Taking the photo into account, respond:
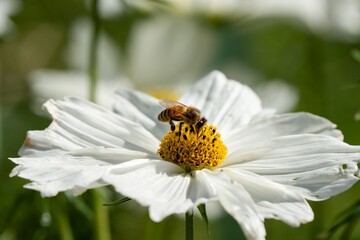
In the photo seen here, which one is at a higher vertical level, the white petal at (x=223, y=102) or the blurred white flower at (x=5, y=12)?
the blurred white flower at (x=5, y=12)

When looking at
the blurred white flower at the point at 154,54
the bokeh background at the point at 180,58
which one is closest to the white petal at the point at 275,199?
the bokeh background at the point at 180,58

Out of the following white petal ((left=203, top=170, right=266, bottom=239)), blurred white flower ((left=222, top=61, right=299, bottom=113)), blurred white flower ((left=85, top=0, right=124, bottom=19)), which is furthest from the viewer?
blurred white flower ((left=85, top=0, right=124, bottom=19))

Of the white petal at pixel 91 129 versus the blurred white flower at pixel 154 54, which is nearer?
the white petal at pixel 91 129

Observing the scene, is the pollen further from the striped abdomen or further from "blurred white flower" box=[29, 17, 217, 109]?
"blurred white flower" box=[29, 17, 217, 109]

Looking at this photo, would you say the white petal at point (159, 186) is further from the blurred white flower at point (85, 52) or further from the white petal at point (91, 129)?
the blurred white flower at point (85, 52)

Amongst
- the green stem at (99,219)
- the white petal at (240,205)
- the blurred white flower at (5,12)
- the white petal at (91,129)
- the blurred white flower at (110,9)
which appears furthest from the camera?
the blurred white flower at (110,9)

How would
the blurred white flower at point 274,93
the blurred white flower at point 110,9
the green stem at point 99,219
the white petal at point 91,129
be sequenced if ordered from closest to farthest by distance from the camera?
the white petal at point 91,129
the green stem at point 99,219
the blurred white flower at point 274,93
the blurred white flower at point 110,9

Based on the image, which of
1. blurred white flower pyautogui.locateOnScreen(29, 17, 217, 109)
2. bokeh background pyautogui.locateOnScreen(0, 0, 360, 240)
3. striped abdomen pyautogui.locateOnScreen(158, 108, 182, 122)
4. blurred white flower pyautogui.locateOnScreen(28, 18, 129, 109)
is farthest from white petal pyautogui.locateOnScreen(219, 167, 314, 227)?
blurred white flower pyautogui.locateOnScreen(29, 17, 217, 109)
